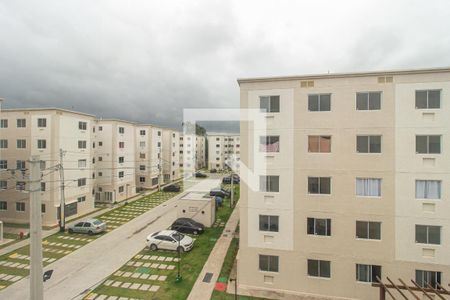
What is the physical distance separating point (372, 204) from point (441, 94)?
22.0 feet

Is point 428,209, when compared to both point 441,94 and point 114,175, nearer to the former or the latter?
point 441,94

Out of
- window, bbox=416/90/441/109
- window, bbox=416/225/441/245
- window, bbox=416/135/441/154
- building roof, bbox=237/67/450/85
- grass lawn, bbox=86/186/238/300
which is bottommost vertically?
grass lawn, bbox=86/186/238/300

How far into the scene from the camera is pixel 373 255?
43.7 feet

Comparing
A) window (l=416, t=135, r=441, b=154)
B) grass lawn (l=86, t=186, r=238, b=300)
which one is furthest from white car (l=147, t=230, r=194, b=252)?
window (l=416, t=135, r=441, b=154)

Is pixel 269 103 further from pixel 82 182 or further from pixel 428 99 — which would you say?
Result: pixel 82 182

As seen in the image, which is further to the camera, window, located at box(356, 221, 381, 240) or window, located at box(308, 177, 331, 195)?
window, located at box(308, 177, 331, 195)

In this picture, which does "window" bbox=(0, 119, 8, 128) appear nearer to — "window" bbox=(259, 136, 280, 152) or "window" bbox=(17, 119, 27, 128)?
"window" bbox=(17, 119, 27, 128)

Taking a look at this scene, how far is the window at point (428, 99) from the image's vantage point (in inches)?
502

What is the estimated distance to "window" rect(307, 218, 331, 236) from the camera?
547 inches

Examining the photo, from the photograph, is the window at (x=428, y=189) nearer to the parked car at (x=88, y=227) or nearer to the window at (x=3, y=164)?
the parked car at (x=88, y=227)

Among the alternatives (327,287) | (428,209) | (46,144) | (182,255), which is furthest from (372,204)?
(46,144)

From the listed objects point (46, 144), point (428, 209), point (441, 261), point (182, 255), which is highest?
point (46, 144)

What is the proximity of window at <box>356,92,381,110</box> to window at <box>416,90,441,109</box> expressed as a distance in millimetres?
1908

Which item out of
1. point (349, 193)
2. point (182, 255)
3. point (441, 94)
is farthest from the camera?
point (182, 255)
